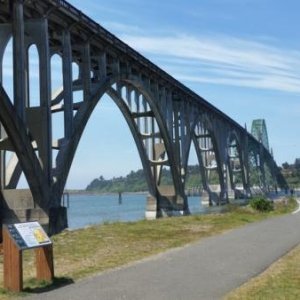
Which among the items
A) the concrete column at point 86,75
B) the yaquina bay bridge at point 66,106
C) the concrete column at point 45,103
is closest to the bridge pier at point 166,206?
the yaquina bay bridge at point 66,106

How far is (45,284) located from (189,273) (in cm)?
278

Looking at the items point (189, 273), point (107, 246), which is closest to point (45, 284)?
point (189, 273)

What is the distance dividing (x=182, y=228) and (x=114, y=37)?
90.8 feet

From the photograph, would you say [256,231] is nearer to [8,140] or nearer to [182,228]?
[182,228]

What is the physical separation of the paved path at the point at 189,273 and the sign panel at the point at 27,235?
0.97 m

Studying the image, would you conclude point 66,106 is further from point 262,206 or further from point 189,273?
point 189,273

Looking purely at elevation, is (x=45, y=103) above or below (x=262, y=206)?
above

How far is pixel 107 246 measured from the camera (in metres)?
16.7

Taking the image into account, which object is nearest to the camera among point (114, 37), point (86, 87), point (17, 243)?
point (17, 243)

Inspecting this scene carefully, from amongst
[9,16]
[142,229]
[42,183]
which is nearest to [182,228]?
[142,229]

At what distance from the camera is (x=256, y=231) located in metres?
21.4

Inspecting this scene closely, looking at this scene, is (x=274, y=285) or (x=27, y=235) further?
(x=27, y=235)

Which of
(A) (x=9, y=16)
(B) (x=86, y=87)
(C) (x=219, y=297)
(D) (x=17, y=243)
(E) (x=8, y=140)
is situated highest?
(A) (x=9, y=16)

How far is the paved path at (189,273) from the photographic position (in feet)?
31.1
